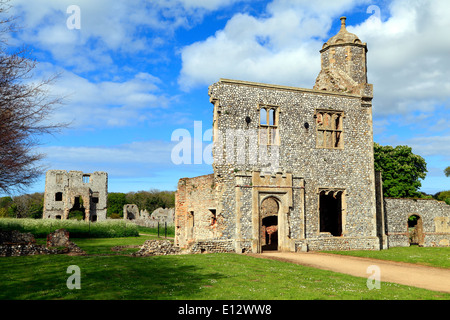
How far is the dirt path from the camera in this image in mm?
12750

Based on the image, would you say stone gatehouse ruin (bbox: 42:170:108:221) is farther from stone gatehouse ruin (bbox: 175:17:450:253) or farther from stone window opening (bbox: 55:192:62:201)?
stone gatehouse ruin (bbox: 175:17:450:253)

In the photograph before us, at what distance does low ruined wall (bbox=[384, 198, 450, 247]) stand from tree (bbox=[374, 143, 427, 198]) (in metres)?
15.3

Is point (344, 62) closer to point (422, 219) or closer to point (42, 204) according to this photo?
point (422, 219)

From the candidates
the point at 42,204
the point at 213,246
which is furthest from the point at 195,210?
the point at 42,204

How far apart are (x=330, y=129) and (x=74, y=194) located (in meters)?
41.3

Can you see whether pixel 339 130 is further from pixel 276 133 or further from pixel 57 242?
pixel 57 242

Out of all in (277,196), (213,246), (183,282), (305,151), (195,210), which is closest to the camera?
(183,282)

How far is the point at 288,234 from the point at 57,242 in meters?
13.8

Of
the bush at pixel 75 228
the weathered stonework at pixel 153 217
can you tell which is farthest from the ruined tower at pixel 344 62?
the weathered stonework at pixel 153 217

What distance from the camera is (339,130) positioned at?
80.2 ft

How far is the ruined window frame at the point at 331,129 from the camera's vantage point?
78.6 ft

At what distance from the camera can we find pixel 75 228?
36188 mm

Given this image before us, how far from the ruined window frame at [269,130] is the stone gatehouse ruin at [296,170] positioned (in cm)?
6

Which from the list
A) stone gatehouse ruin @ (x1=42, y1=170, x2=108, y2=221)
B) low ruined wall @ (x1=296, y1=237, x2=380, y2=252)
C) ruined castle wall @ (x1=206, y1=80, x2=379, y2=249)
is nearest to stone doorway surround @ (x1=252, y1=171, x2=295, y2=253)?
ruined castle wall @ (x1=206, y1=80, x2=379, y2=249)
